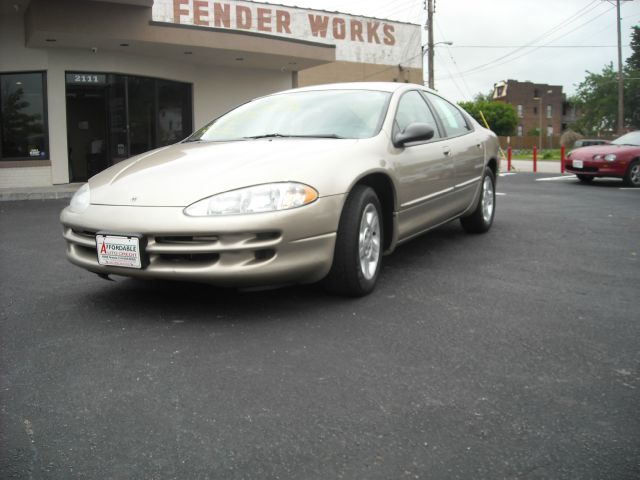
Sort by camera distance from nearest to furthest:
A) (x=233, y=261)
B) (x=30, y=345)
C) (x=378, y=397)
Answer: (x=378, y=397) < (x=30, y=345) < (x=233, y=261)

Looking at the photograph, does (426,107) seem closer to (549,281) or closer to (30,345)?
(549,281)

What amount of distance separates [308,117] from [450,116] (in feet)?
6.01

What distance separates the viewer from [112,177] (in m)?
4.07

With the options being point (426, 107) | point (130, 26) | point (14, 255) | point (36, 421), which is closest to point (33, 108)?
point (130, 26)

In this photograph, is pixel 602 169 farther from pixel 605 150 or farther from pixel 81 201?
pixel 81 201

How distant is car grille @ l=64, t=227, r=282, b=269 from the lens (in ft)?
11.3

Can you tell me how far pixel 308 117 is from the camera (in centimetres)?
473

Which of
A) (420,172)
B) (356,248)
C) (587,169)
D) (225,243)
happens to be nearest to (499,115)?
(587,169)

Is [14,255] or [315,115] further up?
[315,115]

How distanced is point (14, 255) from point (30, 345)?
2.91 metres

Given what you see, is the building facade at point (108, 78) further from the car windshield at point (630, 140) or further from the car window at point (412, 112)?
the car window at point (412, 112)

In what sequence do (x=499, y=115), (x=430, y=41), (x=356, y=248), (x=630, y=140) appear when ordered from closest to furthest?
1. (x=356, y=248)
2. (x=630, y=140)
3. (x=430, y=41)
4. (x=499, y=115)

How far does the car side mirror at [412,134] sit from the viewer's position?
4.49 meters

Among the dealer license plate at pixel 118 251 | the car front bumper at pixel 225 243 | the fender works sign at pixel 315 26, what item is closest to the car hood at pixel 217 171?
the car front bumper at pixel 225 243
